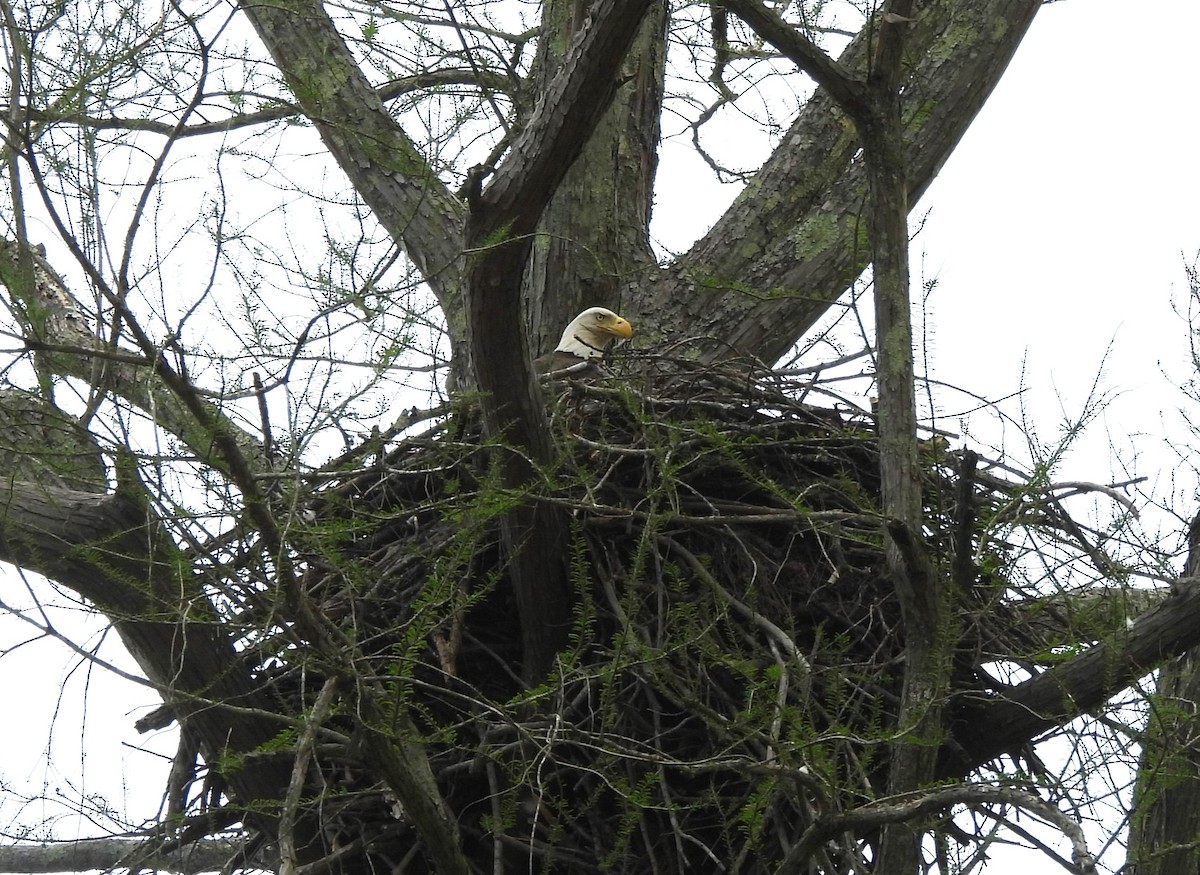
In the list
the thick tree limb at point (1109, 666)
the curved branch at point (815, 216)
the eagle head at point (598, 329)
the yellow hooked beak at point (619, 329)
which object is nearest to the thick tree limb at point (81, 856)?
the eagle head at point (598, 329)

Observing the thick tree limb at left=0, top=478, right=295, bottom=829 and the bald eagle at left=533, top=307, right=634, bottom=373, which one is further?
the bald eagle at left=533, top=307, right=634, bottom=373

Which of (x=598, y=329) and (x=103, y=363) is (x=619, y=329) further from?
(x=103, y=363)

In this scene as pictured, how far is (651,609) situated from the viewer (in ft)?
14.0

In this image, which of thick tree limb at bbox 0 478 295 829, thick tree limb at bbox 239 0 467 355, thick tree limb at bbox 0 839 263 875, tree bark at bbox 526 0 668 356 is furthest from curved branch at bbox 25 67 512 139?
thick tree limb at bbox 0 839 263 875

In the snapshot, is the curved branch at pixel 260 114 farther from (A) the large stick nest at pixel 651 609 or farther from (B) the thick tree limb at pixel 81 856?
(B) the thick tree limb at pixel 81 856

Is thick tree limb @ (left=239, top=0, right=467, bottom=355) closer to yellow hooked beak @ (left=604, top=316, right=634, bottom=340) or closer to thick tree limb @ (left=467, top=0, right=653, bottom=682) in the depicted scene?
yellow hooked beak @ (left=604, top=316, right=634, bottom=340)

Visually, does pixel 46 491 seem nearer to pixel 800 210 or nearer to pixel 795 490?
pixel 795 490

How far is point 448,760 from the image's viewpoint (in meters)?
4.18

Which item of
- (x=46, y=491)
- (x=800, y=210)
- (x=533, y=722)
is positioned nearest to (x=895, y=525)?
(x=533, y=722)

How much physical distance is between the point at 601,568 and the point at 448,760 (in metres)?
0.69

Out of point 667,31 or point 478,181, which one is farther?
point 667,31

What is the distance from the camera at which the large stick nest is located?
3.77m

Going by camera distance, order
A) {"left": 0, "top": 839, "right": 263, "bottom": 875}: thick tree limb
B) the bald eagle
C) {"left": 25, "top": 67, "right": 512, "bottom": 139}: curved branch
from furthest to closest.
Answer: the bald eagle < {"left": 0, "top": 839, "right": 263, "bottom": 875}: thick tree limb < {"left": 25, "top": 67, "right": 512, "bottom": 139}: curved branch

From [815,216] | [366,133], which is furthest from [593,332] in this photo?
[366,133]
